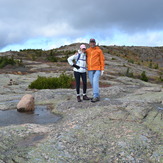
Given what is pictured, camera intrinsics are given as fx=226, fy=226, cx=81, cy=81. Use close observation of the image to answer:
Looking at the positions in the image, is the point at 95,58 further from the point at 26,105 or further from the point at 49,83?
the point at 49,83

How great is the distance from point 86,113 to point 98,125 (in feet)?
3.71

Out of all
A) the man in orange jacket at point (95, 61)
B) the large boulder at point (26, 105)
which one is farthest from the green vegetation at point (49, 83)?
the man in orange jacket at point (95, 61)

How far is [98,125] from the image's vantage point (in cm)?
555

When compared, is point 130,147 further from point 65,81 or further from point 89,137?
point 65,81

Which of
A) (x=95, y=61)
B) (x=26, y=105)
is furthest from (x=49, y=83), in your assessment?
(x=95, y=61)

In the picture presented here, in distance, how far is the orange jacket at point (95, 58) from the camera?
8.39m

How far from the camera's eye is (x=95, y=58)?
843cm

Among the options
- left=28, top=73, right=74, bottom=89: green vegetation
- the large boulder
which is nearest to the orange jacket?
the large boulder

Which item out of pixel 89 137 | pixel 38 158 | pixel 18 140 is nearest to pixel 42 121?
pixel 18 140

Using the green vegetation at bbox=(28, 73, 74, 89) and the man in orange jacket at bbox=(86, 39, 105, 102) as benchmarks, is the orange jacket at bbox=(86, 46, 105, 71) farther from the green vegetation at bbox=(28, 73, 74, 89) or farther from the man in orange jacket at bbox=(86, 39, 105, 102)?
the green vegetation at bbox=(28, 73, 74, 89)

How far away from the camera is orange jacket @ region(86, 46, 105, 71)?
8.39 meters

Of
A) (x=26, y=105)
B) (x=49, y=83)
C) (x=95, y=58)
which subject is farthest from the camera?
(x=49, y=83)

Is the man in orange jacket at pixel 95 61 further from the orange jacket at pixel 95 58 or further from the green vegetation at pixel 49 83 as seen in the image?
the green vegetation at pixel 49 83

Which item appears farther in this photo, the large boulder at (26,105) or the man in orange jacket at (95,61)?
the man in orange jacket at (95,61)
